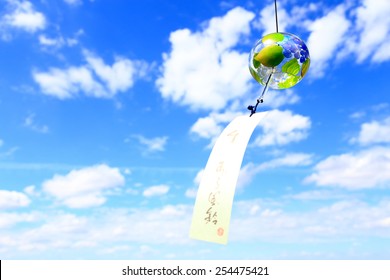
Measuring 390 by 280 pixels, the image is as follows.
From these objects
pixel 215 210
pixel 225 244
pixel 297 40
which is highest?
pixel 297 40

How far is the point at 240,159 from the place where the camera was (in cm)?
531

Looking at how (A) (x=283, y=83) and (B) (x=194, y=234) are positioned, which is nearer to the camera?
(B) (x=194, y=234)

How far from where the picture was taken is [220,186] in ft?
17.4

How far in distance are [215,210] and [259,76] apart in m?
2.68

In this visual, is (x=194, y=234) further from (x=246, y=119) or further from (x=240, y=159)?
(x=246, y=119)

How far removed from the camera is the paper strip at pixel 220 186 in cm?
521

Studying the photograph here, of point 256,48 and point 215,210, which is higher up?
point 256,48

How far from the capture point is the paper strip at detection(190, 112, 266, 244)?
5.21 metres
